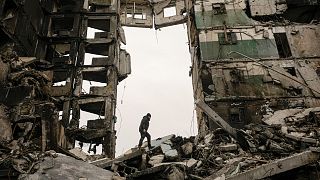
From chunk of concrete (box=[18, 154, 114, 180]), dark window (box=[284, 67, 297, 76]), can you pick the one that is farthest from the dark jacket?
dark window (box=[284, 67, 297, 76])

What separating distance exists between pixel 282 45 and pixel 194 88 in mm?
7658

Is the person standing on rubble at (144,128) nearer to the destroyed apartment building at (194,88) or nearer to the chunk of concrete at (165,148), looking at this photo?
the destroyed apartment building at (194,88)

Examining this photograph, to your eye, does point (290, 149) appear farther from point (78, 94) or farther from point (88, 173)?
point (78, 94)

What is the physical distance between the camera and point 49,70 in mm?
27969

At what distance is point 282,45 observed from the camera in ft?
80.9

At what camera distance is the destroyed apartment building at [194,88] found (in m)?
10.8

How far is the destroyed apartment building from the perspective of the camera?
35.5 feet

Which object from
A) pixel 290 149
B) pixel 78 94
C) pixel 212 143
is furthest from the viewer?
pixel 78 94

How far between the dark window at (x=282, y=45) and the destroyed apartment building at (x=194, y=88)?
0.07 m

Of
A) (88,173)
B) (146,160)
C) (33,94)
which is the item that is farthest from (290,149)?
(33,94)

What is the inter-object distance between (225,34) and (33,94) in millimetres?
13666

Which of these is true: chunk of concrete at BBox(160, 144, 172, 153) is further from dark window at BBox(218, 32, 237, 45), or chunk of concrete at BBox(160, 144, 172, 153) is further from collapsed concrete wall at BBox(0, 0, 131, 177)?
dark window at BBox(218, 32, 237, 45)

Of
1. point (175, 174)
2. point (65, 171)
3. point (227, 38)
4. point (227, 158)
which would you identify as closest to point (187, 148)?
point (227, 158)

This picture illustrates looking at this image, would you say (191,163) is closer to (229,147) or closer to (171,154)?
(171,154)
